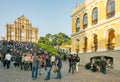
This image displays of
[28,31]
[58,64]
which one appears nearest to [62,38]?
[28,31]

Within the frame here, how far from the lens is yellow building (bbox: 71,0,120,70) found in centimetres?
2575

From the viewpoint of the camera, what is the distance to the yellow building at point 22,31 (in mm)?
102488

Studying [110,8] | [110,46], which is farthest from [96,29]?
[110,8]

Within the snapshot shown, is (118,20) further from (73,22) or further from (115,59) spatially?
(73,22)

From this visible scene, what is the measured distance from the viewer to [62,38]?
10475 cm

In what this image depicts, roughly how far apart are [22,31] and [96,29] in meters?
79.9

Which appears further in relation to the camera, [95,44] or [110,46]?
[95,44]

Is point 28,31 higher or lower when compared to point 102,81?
higher

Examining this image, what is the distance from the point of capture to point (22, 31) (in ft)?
350

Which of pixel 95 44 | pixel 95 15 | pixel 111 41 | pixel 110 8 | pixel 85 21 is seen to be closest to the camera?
pixel 110 8

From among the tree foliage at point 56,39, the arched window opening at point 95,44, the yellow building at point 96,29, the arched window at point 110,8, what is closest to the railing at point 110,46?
the yellow building at point 96,29

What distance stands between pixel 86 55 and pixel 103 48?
437cm

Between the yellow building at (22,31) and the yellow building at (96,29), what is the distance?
68.4m

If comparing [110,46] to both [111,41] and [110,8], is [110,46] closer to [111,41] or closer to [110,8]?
[111,41]
